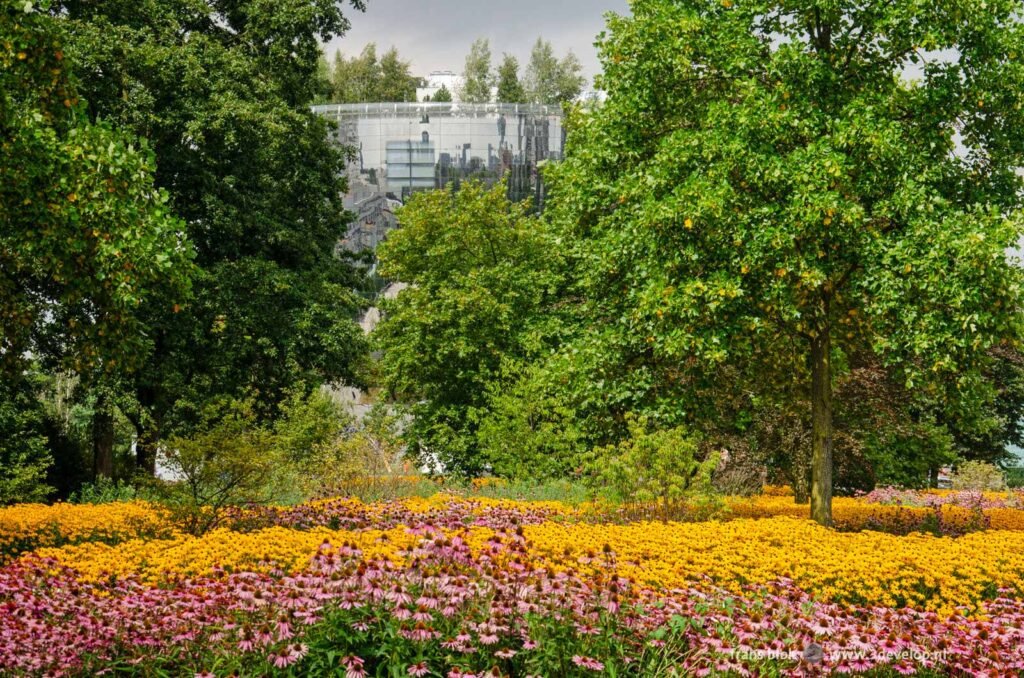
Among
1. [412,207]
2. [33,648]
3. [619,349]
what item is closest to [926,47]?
[619,349]

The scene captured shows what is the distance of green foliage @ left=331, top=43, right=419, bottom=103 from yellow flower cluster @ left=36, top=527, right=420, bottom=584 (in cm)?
9427

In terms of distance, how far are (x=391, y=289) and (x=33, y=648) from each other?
74478 mm

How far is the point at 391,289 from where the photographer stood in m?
79.9

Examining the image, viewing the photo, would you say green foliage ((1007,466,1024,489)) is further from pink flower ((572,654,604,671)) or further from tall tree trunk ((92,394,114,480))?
pink flower ((572,654,604,671))

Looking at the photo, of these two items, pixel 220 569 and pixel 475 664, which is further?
pixel 220 569

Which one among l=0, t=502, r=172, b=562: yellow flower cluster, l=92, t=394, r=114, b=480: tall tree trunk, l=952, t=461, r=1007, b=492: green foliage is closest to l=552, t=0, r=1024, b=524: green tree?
l=0, t=502, r=172, b=562: yellow flower cluster

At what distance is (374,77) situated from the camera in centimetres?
10325

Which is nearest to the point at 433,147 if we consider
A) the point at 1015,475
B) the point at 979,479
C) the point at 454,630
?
the point at 1015,475

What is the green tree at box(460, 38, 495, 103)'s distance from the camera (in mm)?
108875

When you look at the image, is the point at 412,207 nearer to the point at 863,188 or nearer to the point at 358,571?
the point at 863,188

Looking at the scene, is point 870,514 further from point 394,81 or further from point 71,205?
point 394,81

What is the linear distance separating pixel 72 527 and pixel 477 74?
4173 inches

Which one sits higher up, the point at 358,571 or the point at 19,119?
the point at 19,119

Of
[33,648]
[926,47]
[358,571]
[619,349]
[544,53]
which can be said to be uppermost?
[544,53]
